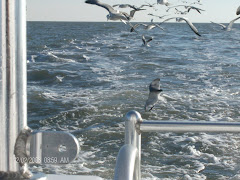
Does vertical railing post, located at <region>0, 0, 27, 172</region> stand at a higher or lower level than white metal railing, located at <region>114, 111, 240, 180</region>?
higher

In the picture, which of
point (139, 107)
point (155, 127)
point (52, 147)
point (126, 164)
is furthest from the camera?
point (139, 107)

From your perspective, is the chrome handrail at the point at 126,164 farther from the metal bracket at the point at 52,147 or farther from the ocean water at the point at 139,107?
the ocean water at the point at 139,107

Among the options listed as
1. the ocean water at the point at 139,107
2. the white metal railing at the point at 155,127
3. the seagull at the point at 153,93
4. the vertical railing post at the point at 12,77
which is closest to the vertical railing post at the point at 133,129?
the white metal railing at the point at 155,127

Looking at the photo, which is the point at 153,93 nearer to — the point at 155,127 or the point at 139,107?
the point at 155,127

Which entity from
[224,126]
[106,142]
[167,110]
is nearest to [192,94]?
[167,110]

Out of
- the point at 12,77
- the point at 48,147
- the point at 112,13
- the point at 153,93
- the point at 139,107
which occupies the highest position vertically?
the point at 112,13

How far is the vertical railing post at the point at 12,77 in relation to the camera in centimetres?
71

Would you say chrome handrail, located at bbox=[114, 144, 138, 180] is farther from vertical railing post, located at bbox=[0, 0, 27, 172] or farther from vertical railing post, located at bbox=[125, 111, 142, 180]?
vertical railing post, located at bbox=[0, 0, 27, 172]

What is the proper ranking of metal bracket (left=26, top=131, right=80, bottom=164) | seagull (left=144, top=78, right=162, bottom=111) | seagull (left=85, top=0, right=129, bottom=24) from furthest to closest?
seagull (left=144, top=78, right=162, bottom=111) → seagull (left=85, top=0, right=129, bottom=24) → metal bracket (left=26, top=131, right=80, bottom=164)

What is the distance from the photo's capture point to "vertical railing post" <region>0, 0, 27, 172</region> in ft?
2.34

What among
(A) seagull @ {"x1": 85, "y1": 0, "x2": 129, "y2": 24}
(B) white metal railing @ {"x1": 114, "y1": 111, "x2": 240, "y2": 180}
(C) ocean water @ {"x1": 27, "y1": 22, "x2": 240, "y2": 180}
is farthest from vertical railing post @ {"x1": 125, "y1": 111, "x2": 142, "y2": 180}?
(C) ocean water @ {"x1": 27, "y1": 22, "x2": 240, "y2": 180}

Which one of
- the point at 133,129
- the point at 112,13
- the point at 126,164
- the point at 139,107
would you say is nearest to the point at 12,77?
the point at 126,164

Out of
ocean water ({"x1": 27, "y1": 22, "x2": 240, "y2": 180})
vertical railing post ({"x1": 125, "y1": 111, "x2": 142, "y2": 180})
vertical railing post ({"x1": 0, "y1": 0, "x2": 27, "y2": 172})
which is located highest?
vertical railing post ({"x1": 0, "y1": 0, "x2": 27, "y2": 172})

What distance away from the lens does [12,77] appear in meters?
0.73
